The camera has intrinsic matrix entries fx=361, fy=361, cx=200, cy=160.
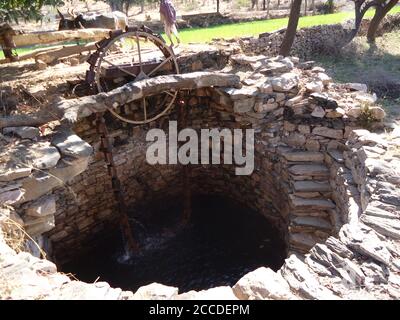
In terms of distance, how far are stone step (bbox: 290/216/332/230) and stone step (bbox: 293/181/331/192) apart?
1.85 feet

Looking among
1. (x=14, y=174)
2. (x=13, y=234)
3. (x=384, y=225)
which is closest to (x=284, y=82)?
(x=384, y=225)

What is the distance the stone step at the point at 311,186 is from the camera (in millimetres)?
6855

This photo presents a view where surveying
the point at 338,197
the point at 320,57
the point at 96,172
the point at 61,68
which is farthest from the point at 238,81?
the point at 320,57

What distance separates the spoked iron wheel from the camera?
22.8 feet

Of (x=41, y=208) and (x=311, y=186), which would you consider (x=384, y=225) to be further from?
(x=41, y=208)

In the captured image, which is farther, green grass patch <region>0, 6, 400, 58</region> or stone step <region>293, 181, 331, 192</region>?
green grass patch <region>0, 6, 400, 58</region>

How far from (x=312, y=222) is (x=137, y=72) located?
4.69 m

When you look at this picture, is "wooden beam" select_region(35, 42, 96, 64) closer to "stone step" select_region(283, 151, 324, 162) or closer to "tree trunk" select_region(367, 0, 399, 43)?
"stone step" select_region(283, 151, 324, 162)

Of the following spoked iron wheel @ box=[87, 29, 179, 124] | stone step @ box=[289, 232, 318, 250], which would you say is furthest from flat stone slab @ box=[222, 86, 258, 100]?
stone step @ box=[289, 232, 318, 250]

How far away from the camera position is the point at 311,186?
22.6ft

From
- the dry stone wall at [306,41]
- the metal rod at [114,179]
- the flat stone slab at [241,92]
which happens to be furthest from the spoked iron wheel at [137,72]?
the dry stone wall at [306,41]

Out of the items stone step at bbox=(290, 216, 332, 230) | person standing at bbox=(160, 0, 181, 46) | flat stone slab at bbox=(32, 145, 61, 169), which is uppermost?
person standing at bbox=(160, 0, 181, 46)

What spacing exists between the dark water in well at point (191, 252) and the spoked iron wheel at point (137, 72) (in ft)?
8.26

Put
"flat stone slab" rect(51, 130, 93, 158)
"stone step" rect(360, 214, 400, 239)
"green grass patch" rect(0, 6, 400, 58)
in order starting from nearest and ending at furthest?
1. "stone step" rect(360, 214, 400, 239)
2. "flat stone slab" rect(51, 130, 93, 158)
3. "green grass patch" rect(0, 6, 400, 58)
